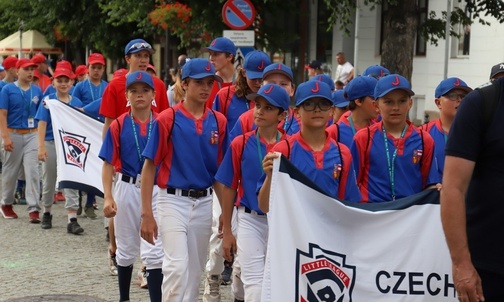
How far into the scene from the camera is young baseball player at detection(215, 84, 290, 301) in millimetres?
7117

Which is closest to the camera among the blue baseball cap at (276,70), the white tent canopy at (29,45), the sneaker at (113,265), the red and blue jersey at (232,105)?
the blue baseball cap at (276,70)

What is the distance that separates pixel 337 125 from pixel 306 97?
1.55 m

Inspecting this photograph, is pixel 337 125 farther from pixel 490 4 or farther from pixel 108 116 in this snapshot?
pixel 490 4

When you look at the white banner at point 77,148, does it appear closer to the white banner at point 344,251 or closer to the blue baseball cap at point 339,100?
the blue baseball cap at point 339,100

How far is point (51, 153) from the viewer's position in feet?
45.5

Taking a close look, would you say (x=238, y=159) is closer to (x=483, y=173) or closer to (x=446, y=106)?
(x=446, y=106)

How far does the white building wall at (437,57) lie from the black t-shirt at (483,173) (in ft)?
64.7

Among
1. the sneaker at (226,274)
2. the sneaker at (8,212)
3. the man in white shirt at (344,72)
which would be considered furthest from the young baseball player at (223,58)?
the man in white shirt at (344,72)

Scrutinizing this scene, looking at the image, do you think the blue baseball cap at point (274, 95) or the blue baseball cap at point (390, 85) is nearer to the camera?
the blue baseball cap at point (274, 95)

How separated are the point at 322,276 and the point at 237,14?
12892 millimetres

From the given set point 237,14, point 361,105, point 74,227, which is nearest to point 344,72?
point 237,14

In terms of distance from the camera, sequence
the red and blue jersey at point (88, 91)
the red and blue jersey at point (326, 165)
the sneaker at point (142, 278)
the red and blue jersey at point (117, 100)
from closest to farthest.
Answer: the red and blue jersey at point (326, 165) < the sneaker at point (142, 278) < the red and blue jersey at point (117, 100) < the red and blue jersey at point (88, 91)

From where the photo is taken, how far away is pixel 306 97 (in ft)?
21.9

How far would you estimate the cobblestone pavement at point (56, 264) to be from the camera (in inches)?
364
